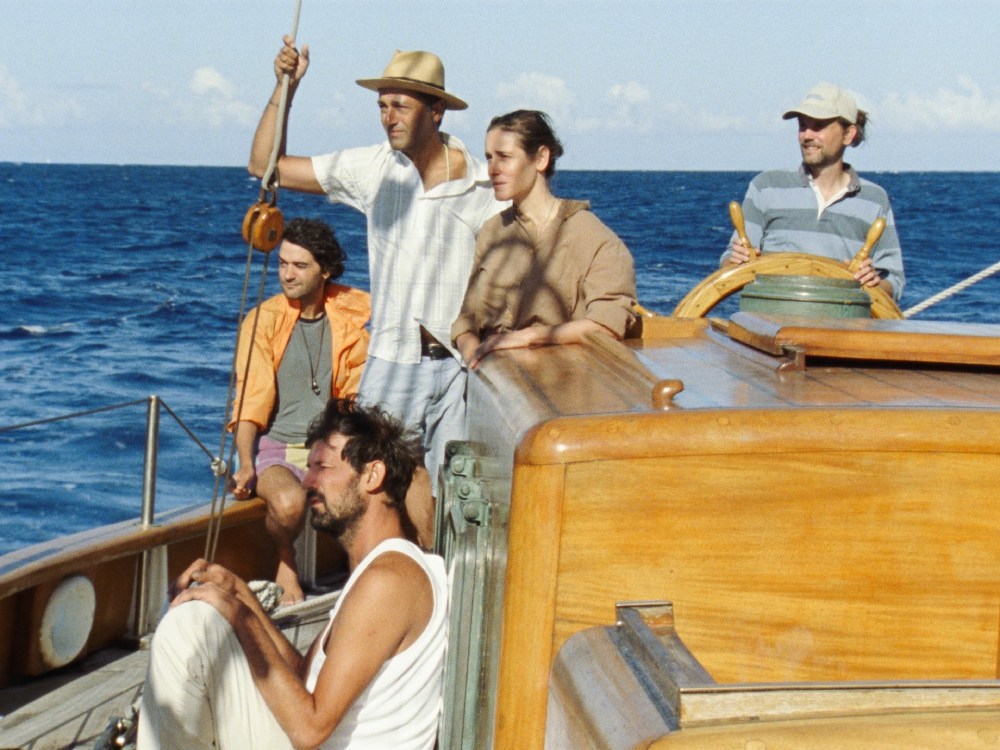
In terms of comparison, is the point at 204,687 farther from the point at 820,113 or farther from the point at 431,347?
the point at 820,113

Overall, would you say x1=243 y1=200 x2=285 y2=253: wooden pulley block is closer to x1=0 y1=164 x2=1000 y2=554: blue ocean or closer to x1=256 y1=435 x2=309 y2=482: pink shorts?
x1=0 y1=164 x2=1000 y2=554: blue ocean

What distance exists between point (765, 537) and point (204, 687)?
4.40 feet

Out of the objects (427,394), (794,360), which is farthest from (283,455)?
(794,360)

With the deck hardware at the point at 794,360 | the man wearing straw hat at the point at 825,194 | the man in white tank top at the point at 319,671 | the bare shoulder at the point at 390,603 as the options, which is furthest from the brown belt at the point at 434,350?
the deck hardware at the point at 794,360

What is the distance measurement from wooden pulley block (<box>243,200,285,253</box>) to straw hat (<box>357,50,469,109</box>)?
149 centimetres

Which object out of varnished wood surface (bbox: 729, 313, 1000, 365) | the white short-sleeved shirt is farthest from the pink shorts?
varnished wood surface (bbox: 729, 313, 1000, 365)

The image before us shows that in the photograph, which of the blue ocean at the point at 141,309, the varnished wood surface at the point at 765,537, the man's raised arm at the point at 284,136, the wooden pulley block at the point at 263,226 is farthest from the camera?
the blue ocean at the point at 141,309

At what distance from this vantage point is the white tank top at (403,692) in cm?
279

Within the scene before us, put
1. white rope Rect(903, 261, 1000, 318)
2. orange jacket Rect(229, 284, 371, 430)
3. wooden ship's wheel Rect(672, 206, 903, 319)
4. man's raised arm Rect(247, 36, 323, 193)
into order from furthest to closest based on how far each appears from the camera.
A: 1. orange jacket Rect(229, 284, 371, 430)
2. white rope Rect(903, 261, 1000, 318)
3. wooden ship's wheel Rect(672, 206, 903, 319)
4. man's raised arm Rect(247, 36, 323, 193)

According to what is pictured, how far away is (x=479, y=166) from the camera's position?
15.4 ft

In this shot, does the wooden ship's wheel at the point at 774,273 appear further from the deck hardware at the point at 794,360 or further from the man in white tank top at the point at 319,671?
the man in white tank top at the point at 319,671

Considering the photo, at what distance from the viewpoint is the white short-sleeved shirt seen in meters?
4.61

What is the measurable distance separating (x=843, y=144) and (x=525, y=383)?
251 centimetres

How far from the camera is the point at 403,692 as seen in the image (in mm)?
2805
